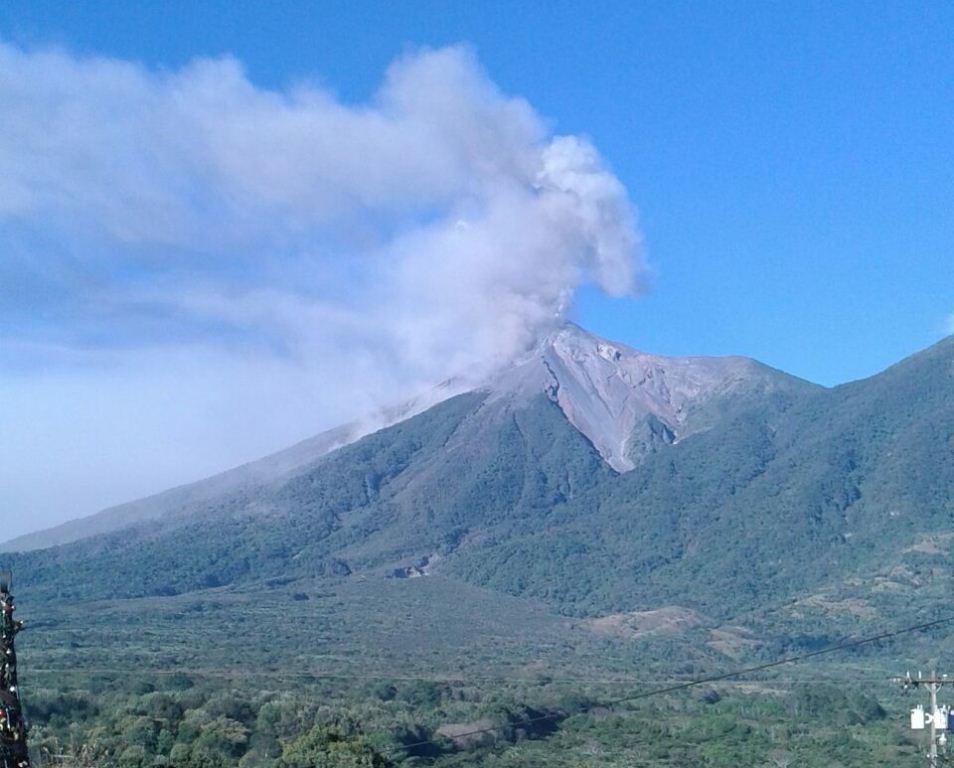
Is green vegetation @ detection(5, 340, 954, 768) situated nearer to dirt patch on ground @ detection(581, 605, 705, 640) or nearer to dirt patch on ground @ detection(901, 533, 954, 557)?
dirt patch on ground @ detection(901, 533, 954, 557)

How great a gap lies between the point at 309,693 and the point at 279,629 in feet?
113

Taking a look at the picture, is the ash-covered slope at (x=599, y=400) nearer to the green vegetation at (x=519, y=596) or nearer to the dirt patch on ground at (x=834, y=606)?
the green vegetation at (x=519, y=596)

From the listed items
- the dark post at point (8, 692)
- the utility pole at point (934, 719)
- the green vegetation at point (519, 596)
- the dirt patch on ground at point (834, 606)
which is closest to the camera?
the dark post at point (8, 692)

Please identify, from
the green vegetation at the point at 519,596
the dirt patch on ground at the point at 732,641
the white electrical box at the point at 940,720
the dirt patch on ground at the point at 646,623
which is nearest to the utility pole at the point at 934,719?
the white electrical box at the point at 940,720

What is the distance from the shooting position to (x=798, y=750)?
1420 inches

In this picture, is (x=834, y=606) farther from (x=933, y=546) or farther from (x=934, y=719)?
(x=934, y=719)

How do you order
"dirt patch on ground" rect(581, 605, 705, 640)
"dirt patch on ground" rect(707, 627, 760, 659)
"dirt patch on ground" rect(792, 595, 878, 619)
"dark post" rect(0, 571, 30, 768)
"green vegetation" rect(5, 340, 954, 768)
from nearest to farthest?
"dark post" rect(0, 571, 30, 768)
"green vegetation" rect(5, 340, 954, 768)
"dirt patch on ground" rect(707, 627, 760, 659)
"dirt patch on ground" rect(792, 595, 878, 619)
"dirt patch on ground" rect(581, 605, 705, 640)

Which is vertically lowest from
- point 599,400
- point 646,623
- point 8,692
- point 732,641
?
point 732,641

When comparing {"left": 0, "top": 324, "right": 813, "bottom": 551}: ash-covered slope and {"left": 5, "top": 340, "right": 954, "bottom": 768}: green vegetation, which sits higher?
{"left": 0, "top": 324, "right": 813, "bottom": 551}: ash-covered slope

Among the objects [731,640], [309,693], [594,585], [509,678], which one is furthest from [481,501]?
[309,693]

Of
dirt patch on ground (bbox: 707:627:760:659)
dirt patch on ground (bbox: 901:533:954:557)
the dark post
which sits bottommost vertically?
dirt patch on ground (bbox: 707:627:760:659)

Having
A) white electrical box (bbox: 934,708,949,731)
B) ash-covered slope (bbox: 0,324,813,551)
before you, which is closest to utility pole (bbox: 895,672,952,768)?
white electrical box (bbox: 934,708,949,731)

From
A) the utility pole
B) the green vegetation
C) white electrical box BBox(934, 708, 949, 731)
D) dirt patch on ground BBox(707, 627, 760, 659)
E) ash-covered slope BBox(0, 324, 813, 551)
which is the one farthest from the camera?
ash-covered slope BBox(0, 324, 813, 551)

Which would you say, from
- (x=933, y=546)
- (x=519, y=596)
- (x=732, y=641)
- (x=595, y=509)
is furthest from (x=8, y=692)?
(x=595, y=509)
